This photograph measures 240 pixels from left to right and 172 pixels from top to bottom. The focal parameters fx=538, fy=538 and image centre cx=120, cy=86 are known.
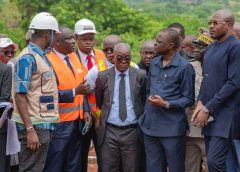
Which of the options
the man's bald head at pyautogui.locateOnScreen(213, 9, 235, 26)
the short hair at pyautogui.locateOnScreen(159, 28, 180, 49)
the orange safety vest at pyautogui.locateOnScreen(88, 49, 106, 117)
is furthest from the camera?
the orange safety vest at pyautogui.locateOnScreen(88, 49, 106, 117)

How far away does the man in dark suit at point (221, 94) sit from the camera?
5.38m

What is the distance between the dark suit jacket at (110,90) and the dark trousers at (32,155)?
35.3 inches

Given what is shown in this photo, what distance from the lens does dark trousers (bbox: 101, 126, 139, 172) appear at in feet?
20.1

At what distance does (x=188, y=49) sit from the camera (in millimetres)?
7312

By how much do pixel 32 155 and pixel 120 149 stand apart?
3.83 ft

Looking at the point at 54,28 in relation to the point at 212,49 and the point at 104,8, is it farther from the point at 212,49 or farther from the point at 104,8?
the point at 104,8

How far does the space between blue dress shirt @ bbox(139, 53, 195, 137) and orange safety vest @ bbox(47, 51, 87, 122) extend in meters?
0.93

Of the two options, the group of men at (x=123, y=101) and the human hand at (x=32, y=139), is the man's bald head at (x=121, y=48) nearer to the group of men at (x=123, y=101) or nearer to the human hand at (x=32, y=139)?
the group of men at (x=123, y=101)

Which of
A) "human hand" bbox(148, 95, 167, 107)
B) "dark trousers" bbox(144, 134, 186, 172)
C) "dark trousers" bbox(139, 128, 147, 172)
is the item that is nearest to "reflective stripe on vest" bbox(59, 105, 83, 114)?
"dark trousers" bbox(139, 128, 147, 172)

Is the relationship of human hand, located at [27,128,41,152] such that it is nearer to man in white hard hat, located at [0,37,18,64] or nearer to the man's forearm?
the man's forearm

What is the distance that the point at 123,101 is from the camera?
614cm

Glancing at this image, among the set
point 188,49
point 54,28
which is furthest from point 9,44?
point 188,49

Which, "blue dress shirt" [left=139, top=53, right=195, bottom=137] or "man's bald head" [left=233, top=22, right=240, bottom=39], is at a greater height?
"man's bald head" [left=233, top=22, right=240, bottom=39]

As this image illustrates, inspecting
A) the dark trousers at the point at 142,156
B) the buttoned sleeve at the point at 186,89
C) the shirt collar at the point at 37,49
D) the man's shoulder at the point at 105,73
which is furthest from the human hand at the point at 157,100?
the shirt collar at the point at 37,49
